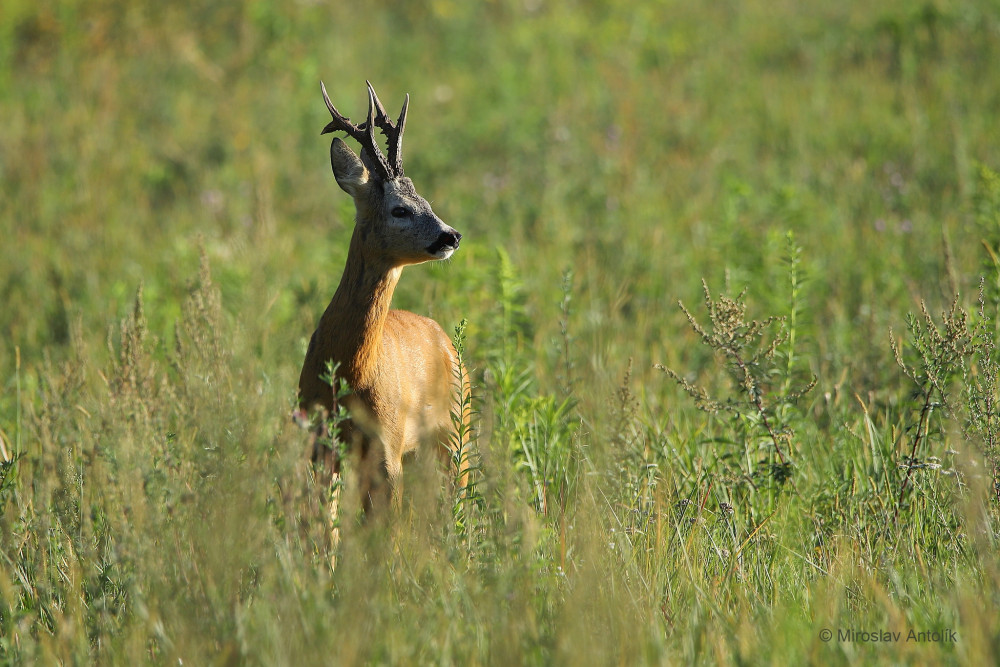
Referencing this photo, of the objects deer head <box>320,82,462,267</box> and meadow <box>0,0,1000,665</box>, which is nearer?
meadow <box>0,0,1000,665</box>

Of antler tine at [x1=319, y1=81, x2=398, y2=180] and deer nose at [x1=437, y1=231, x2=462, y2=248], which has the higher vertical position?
antler tine at [x1=319, y1=81, x2=398, y2=180]

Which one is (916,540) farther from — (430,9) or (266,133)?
(430,9)

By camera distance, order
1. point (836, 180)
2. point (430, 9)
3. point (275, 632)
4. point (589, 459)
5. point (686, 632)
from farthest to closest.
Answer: point (430, 9) → point (836, 180) → point (589, 459) → point (686, 632) → point (275, 632)

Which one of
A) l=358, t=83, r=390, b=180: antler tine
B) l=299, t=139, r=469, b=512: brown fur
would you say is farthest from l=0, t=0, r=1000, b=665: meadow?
l=358, t=83, r=390, b=180: antler tine

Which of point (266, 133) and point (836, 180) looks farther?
point (266, 133)

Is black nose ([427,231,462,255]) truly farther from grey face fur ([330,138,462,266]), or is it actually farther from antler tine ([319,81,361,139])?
antler tine ([319,81,361,139])

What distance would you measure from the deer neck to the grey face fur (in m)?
0.05

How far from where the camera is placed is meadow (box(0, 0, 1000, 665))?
2.79 m

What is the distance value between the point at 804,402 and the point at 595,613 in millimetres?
2635

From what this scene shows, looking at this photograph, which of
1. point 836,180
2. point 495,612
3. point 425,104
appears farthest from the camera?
point 425,104

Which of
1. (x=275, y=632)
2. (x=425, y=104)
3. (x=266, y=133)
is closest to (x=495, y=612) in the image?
(x=275, y=632)

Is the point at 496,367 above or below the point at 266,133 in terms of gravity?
below

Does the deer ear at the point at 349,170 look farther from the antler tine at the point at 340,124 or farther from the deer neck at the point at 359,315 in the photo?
the deer neck at the point at 359,315

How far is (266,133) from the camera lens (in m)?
9.70
